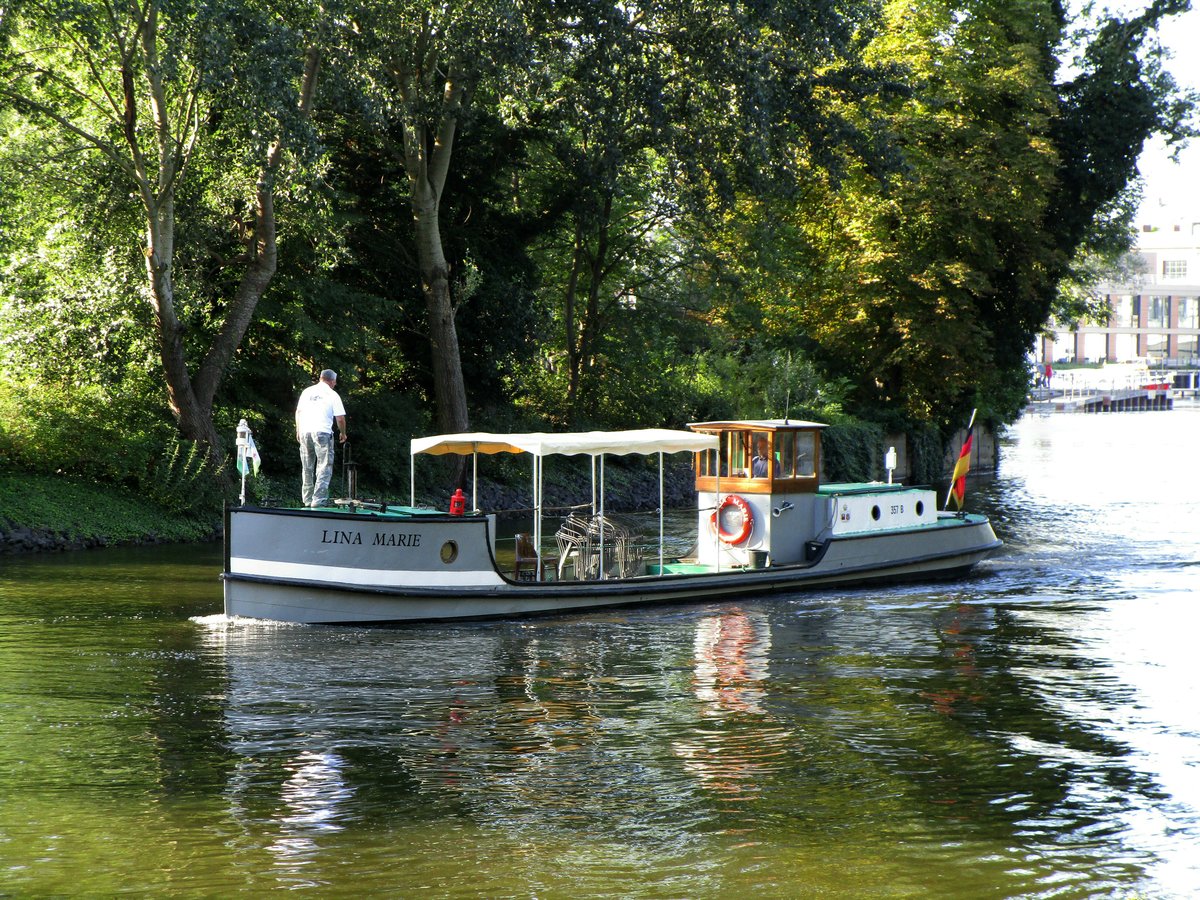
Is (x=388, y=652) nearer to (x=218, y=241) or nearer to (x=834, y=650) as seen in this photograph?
(x=834, y=650)

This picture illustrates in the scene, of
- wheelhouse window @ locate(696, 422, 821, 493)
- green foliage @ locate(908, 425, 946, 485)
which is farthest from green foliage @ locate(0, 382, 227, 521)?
green foliage @ locate(908, 425, 946, 485)

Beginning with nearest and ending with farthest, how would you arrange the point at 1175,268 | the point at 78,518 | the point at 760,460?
the point at 760,460 → the point at 78,518 → the point at 1175,268

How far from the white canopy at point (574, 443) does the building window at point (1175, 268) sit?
178 meters

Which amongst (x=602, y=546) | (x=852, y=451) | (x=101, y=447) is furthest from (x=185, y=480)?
(x=852, y=451)

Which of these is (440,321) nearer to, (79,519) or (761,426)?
(79,519)

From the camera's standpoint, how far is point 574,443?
19.3 metres

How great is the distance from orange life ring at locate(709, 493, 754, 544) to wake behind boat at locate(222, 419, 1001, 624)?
0.02 meters

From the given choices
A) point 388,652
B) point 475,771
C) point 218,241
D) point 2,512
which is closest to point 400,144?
point 218,241

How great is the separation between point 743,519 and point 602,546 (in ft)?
10.1

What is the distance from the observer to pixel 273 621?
18.2 m

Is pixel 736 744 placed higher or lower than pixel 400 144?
lower

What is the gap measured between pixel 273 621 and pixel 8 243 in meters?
15.0

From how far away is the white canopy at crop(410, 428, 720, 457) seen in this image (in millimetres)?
19234

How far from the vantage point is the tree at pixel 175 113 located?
23.7 meters
